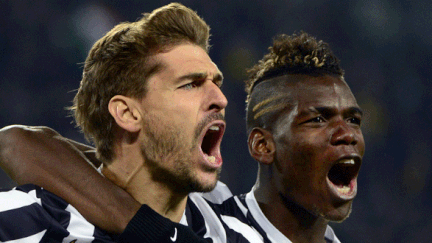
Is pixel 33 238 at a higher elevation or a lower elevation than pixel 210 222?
higher

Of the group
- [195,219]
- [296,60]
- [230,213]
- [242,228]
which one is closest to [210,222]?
[195,219]

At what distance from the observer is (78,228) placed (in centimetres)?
150

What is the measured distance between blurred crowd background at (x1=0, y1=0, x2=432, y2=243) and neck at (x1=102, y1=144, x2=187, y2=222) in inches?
98.8

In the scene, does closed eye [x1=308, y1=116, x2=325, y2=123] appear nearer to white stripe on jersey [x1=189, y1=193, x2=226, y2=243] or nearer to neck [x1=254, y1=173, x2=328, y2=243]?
neck [x1=254, y1=173, x2=328, y2=243]

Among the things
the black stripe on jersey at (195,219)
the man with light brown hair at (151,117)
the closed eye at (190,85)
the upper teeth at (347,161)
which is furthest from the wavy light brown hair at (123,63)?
the upper teeth at (347,161)

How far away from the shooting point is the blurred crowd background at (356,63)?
418 cm

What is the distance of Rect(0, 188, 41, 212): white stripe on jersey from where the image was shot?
1438 mm

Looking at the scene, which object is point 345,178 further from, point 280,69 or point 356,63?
point 356,63

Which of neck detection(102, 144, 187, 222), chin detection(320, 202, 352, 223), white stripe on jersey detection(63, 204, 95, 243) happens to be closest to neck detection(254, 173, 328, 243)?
chin detection(320, 202, 352, 223)

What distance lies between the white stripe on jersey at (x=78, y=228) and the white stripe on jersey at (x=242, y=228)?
686 mm

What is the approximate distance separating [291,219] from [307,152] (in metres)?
0.33

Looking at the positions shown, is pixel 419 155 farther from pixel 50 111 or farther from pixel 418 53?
pixel 50 111

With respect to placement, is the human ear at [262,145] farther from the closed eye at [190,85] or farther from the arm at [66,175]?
the arm at [66,175]

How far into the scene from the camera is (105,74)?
69.6 inches
